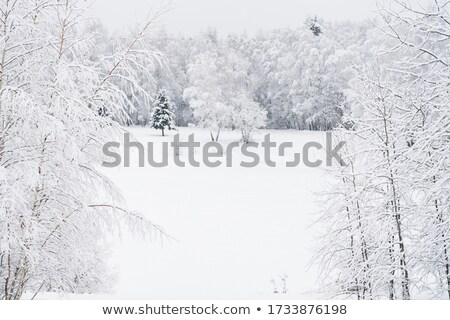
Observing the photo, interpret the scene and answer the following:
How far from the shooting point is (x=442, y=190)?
19.7 feet

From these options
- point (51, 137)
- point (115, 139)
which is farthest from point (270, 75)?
point (51, 137)

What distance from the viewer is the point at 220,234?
77.7 feet

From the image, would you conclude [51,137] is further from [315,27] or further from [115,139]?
[315,27]

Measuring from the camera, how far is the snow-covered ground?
17.7 metres

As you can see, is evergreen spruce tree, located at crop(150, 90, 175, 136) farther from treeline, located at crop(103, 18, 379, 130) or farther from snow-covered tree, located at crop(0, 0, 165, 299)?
snow-covered tree, located at crop(0, 0, 165, 299)

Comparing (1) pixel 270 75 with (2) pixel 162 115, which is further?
(1) pixel 270 75

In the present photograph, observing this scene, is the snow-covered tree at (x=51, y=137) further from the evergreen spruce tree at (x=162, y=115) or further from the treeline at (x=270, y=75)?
the evergreen spruce tree at (x=162, y=115)

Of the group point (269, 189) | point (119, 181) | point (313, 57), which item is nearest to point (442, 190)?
point (269, 189)

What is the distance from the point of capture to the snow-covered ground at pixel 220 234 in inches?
696

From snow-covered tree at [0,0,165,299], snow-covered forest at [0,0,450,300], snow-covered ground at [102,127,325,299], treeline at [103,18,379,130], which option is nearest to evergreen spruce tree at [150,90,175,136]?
treeline at [103,18,379,130]

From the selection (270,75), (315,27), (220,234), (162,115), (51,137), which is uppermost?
(315,27)

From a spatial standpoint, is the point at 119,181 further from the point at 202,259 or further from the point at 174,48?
the point at 174,48

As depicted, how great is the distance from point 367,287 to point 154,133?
41.8 metres

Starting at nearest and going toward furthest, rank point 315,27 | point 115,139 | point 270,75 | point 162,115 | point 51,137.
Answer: point 51,137, point 115,139, point 162,115, point 270,75, point 315,27
